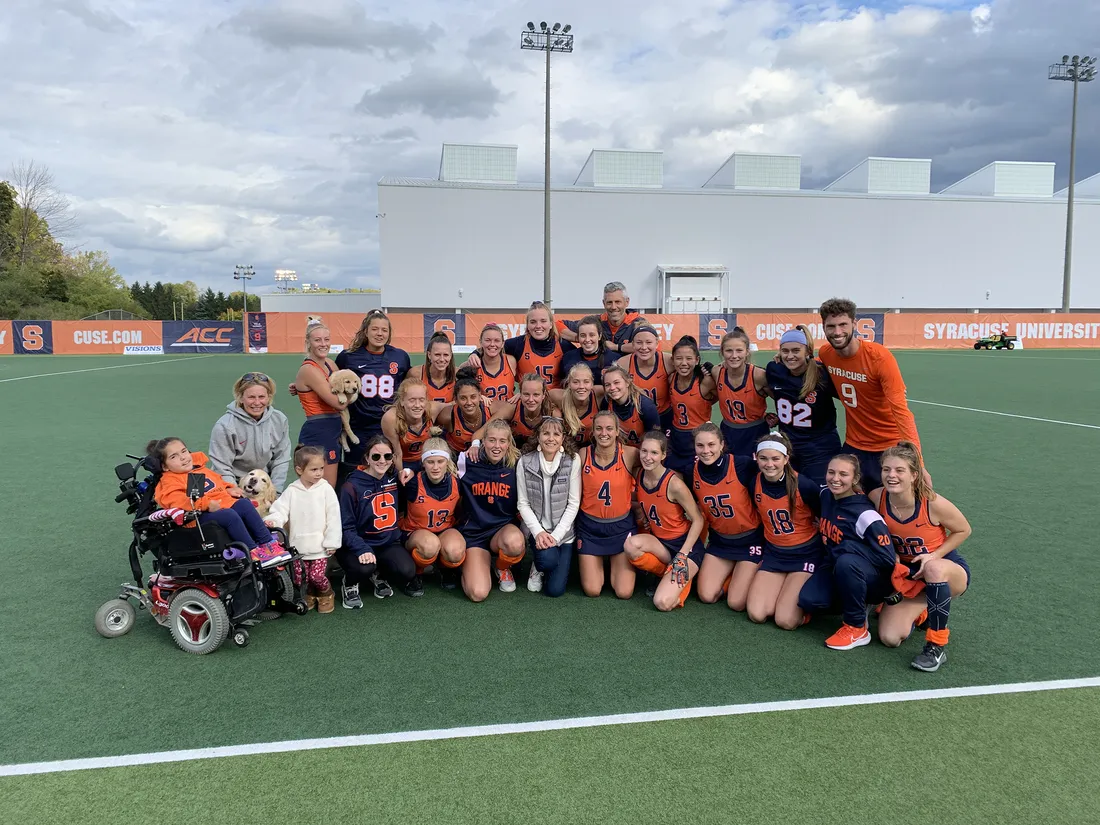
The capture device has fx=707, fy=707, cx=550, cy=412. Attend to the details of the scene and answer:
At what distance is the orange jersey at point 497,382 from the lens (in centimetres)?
585

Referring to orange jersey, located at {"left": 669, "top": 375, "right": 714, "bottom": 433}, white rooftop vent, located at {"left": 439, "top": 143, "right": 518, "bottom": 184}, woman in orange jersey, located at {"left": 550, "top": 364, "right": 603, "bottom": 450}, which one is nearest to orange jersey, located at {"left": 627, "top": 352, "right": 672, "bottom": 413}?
orange jersey, located at {"left": 669, "top": 375, "right": 714, "bottom": 433}

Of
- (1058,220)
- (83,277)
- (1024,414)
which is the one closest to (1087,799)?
(1024,414)

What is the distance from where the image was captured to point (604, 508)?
189 inches

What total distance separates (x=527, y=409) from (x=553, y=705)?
2.53m

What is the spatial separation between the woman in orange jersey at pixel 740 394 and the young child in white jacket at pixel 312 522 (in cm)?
285

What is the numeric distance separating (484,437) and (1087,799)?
3638mm

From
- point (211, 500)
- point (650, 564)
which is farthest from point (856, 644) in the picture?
point (211, 500)

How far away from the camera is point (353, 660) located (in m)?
3.70

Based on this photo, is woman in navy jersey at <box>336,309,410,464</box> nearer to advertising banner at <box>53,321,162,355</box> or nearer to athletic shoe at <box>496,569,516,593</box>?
athletic shoe at <box>496,569,516,593</box>

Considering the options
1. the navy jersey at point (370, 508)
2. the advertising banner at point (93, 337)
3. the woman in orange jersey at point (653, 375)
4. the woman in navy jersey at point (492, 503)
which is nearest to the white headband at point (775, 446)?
the woman in orange jersey at point (653, 375)

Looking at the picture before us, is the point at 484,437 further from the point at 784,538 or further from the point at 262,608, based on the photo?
the point at 784,538

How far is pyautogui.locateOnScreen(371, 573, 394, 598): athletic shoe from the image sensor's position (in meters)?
4.56

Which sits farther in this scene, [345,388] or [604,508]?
[345,388]

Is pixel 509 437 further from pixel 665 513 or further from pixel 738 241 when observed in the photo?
pixel 738 241
